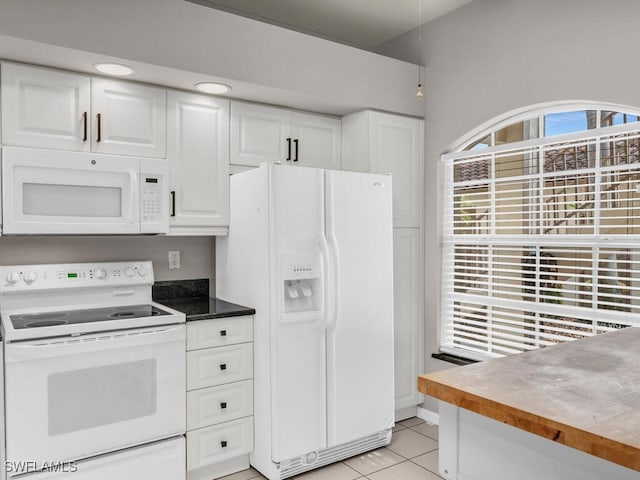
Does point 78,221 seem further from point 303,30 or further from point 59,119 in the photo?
point 303,30

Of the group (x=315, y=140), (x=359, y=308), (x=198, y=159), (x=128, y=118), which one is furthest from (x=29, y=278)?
(x=315, y=140)

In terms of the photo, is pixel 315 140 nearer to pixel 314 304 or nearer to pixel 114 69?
pixel 314 304

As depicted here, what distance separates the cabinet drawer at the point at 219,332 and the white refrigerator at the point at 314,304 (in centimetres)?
7

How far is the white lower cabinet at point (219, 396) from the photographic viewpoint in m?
2.65

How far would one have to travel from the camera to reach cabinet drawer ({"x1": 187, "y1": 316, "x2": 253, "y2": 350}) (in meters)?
2.65

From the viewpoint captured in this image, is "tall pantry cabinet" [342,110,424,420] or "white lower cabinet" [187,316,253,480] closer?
"white lower cabinet" [187,316,253,480]

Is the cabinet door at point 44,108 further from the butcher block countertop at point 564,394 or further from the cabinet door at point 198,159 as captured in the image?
the butcher block countertop at point 564,394

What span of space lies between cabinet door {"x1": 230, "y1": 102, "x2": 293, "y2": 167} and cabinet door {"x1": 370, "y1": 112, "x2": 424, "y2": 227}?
60 cm

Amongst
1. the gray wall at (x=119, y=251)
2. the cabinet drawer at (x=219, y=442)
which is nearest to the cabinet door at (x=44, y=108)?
the gray wall at (x=119, y=251)

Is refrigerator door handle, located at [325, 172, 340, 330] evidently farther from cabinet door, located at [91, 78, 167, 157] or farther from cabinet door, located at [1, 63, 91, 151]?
cabinet door, located at [1, 63, 91, 151]

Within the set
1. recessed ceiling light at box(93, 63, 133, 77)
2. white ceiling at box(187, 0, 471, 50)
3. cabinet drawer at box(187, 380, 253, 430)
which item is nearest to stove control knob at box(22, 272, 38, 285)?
cabinet drawer at box(187, 380, 253, 430)

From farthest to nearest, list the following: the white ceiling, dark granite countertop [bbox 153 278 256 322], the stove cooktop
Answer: the white ceiling → dark granite countertop [bbox 153 278 256 322] → the stove cooktop

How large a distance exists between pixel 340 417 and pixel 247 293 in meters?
0.90

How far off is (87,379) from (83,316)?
0.36m
